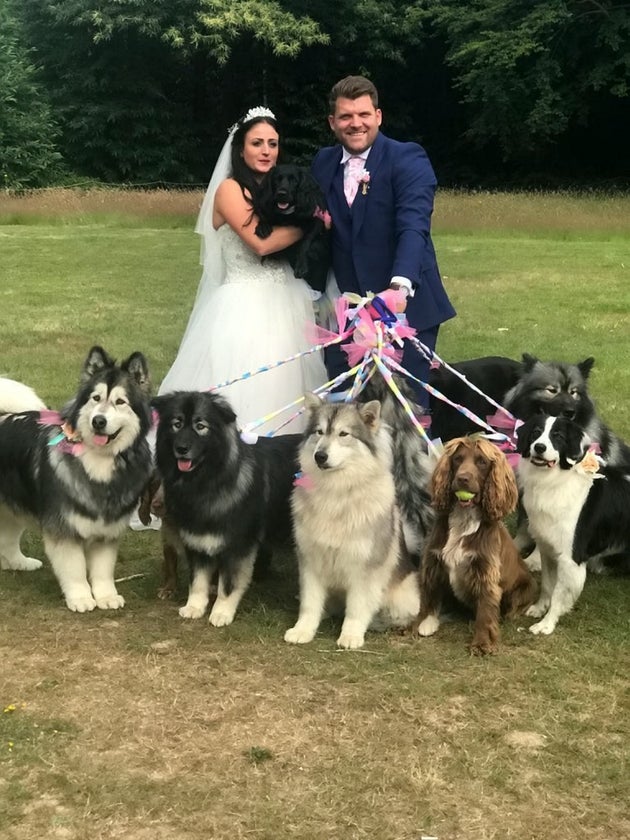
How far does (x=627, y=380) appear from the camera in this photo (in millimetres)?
8703

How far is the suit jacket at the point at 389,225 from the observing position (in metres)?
4.47

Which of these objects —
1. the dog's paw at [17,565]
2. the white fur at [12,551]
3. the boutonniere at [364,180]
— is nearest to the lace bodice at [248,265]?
the boutonniere at [364,180]

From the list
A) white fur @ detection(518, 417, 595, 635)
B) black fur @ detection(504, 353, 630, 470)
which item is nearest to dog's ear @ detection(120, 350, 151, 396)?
white fur @ detection(518, 417, 595, 635)

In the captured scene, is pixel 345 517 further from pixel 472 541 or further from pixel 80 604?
pixel 80 604

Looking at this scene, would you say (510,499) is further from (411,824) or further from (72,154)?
(72,154)

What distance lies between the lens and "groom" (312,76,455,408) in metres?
4.46

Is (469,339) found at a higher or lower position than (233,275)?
lower

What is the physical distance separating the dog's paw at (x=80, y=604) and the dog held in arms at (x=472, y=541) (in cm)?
158

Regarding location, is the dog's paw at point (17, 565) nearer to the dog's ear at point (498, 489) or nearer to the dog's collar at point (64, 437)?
the dog's collar at point (64, 437)

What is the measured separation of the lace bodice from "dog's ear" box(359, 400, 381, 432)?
1.72 metres

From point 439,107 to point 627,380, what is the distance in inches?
1187

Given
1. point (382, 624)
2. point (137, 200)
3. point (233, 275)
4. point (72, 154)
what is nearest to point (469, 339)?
point (233, 275)

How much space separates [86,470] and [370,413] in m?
1.40

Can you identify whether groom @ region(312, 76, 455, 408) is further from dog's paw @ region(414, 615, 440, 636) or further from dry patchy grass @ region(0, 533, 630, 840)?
dry patchy grass @ region(0, 533, 630, 840)
